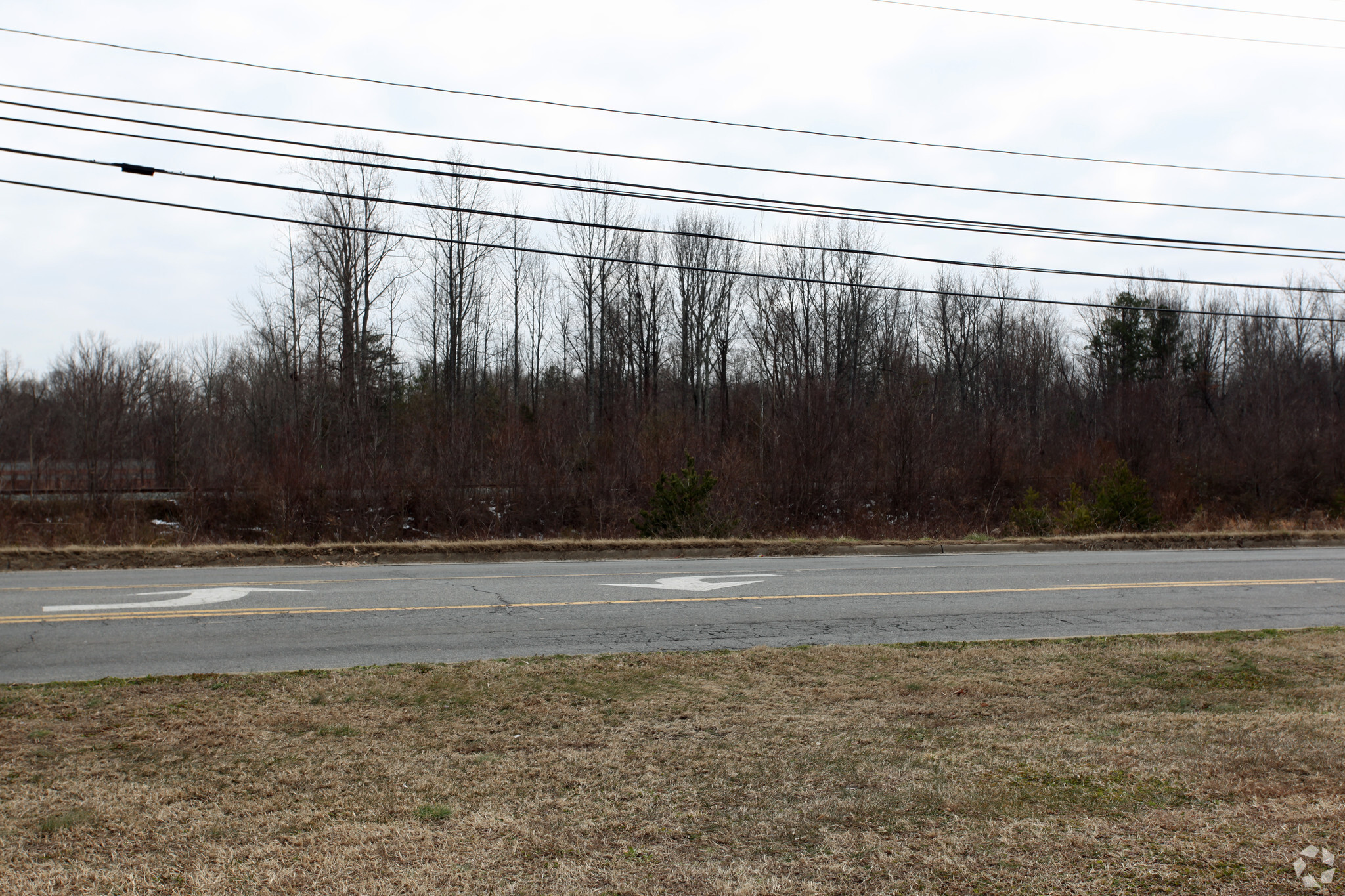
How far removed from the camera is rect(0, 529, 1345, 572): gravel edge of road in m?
14.4

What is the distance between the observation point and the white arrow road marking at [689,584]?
11602 millimetres

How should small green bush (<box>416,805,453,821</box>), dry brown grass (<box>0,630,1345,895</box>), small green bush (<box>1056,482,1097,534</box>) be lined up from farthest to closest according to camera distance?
small green bush (<box>1056,482,1097,534</box>)
small green bush (<box>416,805,453,821</box>)
dry brown grass (<box>0,630,1345,895</box>)

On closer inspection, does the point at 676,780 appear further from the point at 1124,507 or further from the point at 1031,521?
the point at 1124,507

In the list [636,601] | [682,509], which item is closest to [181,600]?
[636,601]

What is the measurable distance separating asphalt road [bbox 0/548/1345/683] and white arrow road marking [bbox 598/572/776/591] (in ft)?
0.23

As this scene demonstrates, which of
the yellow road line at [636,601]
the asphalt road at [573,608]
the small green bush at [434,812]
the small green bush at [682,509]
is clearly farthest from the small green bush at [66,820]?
the small green bush at [682,509]

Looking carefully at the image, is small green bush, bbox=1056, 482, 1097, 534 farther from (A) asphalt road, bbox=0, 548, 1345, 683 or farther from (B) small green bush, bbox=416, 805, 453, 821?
(B) small green bush, bbox=416, 805, 453, 821

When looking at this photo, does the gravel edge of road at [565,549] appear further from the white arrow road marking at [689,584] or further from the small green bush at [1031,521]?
the white arrow road marking at [689,584]

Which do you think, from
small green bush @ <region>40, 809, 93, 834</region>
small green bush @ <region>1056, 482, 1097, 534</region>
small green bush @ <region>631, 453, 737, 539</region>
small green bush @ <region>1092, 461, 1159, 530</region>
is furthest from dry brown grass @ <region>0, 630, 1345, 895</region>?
small green bush @ <region>1092, 461, 1159, 530</region>

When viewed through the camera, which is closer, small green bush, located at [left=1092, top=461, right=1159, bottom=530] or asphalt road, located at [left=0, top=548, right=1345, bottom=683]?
asphalt road, located at [left=0, top=548, right=1345, bottom=683]

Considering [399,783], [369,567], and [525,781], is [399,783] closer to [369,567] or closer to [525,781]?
[525,781]

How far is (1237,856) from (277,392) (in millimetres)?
43342

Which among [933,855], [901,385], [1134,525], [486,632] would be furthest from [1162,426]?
[933,855]

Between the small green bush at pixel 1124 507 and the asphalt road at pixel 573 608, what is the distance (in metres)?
9.26
